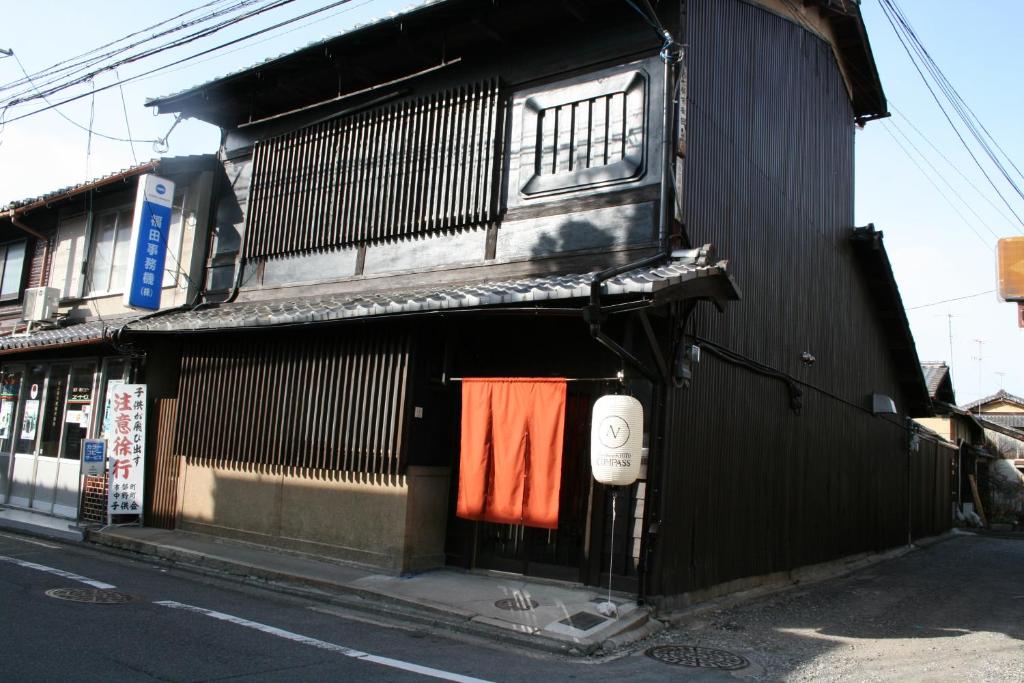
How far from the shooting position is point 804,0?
47.0 ft

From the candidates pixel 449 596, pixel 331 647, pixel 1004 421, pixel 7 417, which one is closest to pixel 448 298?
pixel 449 596

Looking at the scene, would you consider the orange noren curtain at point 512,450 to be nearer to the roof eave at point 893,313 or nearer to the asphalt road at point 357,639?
the asphalt road at point 357,639

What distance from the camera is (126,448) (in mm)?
13531

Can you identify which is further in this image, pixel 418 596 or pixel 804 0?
pixel 804 0

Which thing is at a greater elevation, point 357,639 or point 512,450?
point 512,450

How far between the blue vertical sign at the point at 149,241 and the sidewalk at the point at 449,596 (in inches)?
192

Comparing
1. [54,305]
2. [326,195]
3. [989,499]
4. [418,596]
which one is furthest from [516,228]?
[989,499]

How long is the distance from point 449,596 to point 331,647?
2.30 metres

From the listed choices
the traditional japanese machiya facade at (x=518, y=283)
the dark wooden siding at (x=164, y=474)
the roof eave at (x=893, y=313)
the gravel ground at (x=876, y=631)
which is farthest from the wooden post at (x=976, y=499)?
the dark wooden siding at (x=164, y=474)

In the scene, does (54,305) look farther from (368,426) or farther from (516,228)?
(516,228)

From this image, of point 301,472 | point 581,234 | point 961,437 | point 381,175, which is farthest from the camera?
point 961,437

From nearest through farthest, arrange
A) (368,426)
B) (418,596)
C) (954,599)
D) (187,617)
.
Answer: (187,617) < (418,596) < (368,426) < (954,599)

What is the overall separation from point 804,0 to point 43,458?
17.4 metres

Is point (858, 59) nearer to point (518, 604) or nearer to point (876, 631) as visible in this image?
point (876, 631)
